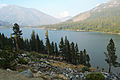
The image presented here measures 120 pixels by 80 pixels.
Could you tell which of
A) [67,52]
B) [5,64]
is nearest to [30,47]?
[67,52]

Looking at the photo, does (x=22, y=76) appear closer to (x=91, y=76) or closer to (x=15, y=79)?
(x=15, y=79)

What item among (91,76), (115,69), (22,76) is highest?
(22,76)

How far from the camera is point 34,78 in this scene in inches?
579

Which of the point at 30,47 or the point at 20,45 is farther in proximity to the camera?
the point at 30,47

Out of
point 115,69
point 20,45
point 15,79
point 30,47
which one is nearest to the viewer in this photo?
point 15,79

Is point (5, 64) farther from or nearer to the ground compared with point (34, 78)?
farther from the ground

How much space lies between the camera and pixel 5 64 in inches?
643

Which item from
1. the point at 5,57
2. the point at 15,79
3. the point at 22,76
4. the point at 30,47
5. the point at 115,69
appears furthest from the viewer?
the point at 30,47

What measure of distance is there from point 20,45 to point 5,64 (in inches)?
2597

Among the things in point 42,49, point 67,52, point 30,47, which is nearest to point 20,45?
point 30,47

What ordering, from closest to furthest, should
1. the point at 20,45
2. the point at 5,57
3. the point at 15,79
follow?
1. the point at 15,79
2. the point at 5,57
3. the point at 20,45

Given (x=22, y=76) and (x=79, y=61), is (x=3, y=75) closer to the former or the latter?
(x=22, y=76)

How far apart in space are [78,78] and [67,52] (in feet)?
128

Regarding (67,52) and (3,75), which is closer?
(3,75)
